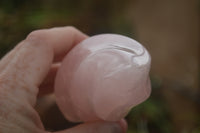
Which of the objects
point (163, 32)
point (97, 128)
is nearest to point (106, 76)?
point (97, 128)

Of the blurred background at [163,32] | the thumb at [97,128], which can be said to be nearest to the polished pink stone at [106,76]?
the thumb at [97,128]

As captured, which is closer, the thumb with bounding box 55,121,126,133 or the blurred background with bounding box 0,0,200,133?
the thumb with bounding box 55,121,126,133

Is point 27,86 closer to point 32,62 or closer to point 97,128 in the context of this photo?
point 32,62

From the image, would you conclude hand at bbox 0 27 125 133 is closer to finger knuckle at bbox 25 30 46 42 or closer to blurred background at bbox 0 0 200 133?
finger knuckle at bbox 25 30 46 42

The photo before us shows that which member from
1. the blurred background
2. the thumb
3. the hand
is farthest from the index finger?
the blurred background

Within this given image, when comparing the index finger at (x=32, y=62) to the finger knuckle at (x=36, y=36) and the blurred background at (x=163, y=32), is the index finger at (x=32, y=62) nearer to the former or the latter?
the finger knuckle at (x=36, y=36)

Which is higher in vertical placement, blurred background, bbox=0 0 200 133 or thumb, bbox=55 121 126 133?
thumb, bbox=55 121 126 133
